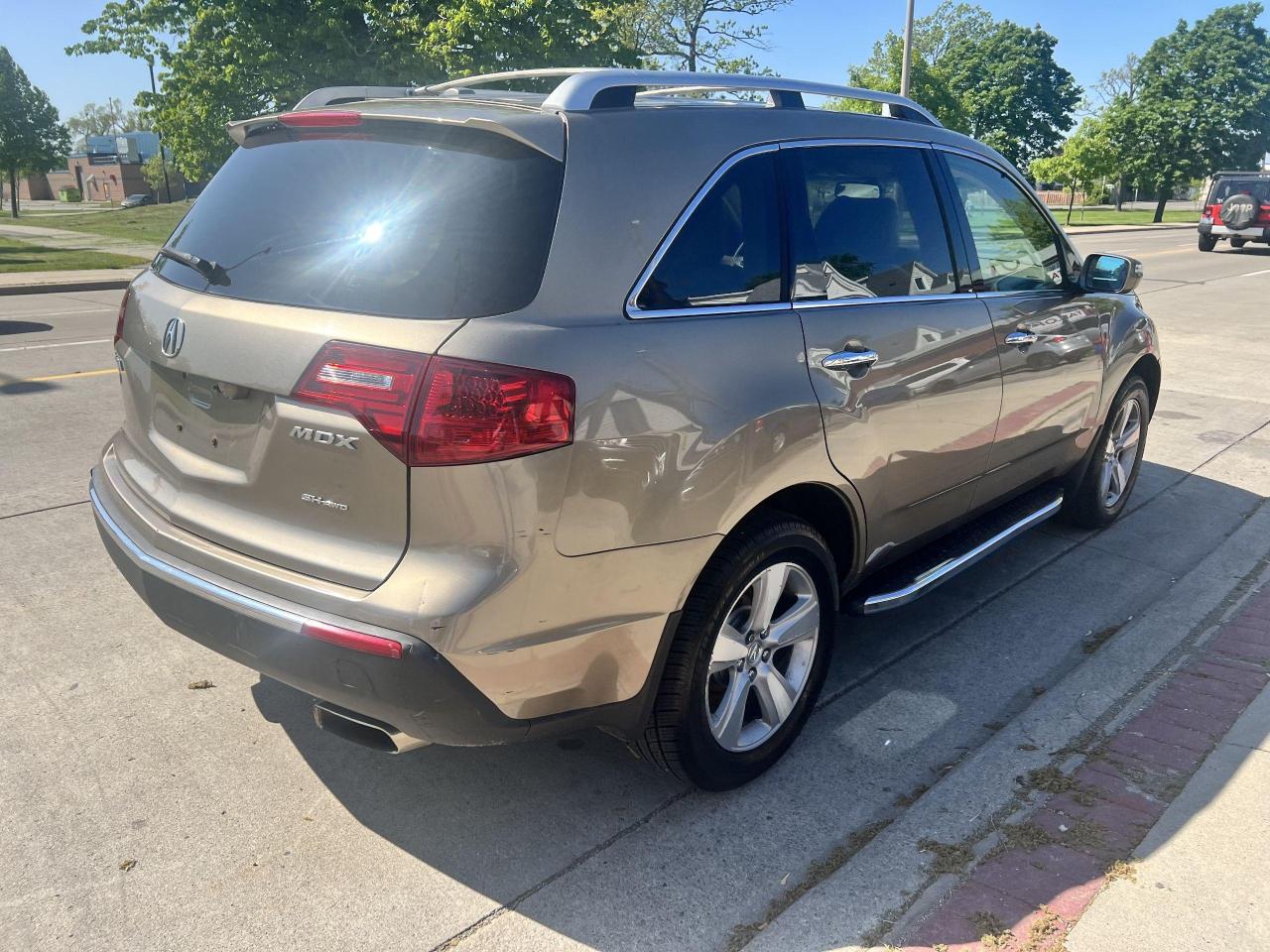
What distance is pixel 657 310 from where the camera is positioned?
2658 mm

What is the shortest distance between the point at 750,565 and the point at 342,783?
4.43 feet

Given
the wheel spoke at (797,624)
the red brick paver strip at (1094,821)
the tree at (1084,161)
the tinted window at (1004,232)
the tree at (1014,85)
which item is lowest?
the red brick paver strip at (1094,821)

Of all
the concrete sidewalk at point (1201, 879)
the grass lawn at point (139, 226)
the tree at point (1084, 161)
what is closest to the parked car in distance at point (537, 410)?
the concrete sidewalk at point (1201, 879)

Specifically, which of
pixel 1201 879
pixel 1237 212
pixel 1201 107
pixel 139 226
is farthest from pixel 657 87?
pixel 1201 107

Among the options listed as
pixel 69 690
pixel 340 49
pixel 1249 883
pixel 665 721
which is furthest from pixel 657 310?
pixel 340 49

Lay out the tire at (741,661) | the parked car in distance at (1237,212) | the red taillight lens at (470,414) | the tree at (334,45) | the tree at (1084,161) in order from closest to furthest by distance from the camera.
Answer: the red taillight lens at (470,414) < the tire at (741,661) < the tree at (334,45) < the parked car in distance at (1237,212) < the tree at (1084,161)

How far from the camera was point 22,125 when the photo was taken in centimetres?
5766

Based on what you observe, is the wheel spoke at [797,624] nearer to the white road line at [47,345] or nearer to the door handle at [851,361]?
the door handle at [851,361]

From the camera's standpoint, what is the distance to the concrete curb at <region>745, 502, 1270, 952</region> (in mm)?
2568

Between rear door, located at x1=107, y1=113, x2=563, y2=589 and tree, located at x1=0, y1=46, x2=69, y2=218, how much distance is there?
64.5 m

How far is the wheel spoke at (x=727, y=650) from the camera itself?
2.96 m

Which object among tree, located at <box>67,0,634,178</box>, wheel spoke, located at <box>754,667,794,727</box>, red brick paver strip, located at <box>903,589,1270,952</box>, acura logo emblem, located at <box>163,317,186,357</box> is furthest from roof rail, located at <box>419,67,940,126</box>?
tree, located at <box>67,0,634,178</box>

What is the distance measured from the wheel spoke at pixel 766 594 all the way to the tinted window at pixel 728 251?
0.77 meters

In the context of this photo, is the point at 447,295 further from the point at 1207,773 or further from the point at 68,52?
the point at 68,52
